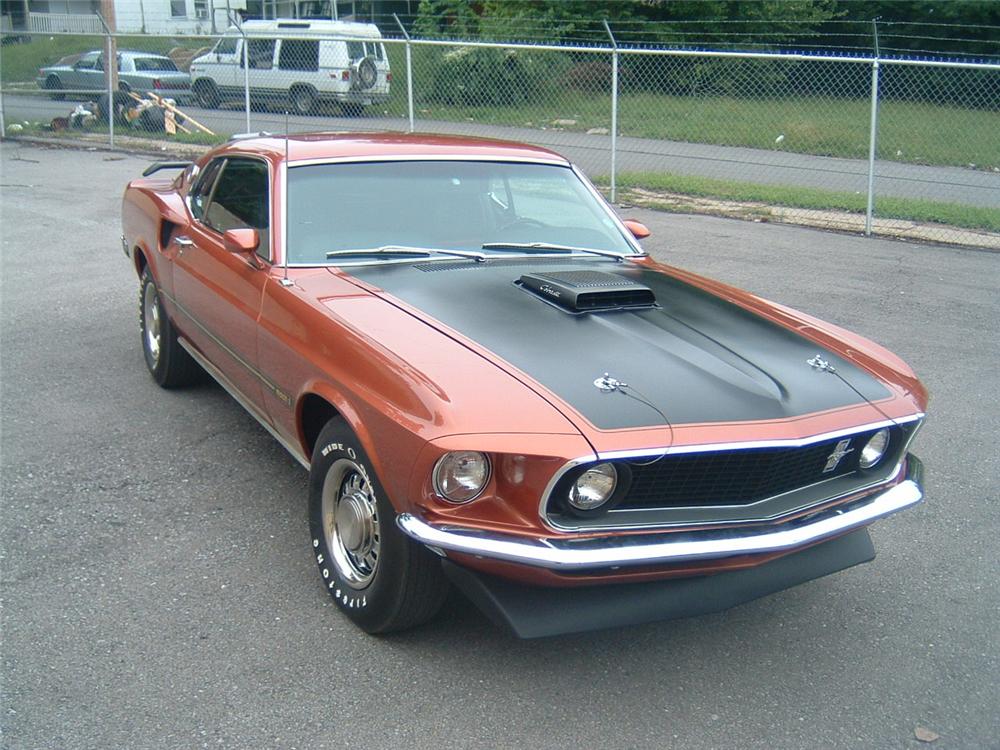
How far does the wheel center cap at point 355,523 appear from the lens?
358cm

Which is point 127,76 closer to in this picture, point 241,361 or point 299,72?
point 299,72

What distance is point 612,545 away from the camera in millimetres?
3059

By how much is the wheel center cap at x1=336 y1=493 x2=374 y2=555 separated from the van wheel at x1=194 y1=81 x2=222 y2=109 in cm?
1624

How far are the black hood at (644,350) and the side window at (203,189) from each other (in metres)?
1.58

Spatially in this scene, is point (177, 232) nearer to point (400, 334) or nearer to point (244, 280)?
point (244, 280)

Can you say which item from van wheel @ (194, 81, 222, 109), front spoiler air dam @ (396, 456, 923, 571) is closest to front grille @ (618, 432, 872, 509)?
front spoiler air dam @ (396, 456, 923, 571)

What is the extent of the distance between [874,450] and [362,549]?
1849mm

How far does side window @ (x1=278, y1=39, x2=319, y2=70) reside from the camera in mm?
17000

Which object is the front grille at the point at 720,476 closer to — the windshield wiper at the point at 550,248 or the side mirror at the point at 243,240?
the windshield wiper at the point at 550,248

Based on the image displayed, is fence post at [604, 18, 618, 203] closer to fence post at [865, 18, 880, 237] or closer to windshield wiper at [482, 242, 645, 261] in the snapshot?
fence post at [865, 18, 880, 237]

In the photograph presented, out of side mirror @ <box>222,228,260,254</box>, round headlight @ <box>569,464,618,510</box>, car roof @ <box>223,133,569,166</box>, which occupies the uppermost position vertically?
car roof @ <box>223,133,569,166</box>

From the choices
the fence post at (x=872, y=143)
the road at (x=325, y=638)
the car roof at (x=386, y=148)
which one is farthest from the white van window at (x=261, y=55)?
the car roof at (x=386, y=148)

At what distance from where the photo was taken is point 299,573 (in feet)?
13.3

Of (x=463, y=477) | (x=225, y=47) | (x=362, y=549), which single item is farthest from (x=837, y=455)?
(x=225, y=47)
